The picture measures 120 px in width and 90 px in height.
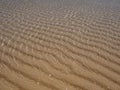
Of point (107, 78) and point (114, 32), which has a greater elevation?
point (114, 32)

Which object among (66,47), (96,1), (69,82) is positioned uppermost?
(96,1)

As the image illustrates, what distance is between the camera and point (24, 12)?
527cm

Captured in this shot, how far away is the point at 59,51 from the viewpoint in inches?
118

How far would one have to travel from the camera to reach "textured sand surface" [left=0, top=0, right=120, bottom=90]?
2359mm

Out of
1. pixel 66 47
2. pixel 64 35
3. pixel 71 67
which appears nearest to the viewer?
pixel 71 67

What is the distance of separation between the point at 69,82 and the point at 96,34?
1.68 m

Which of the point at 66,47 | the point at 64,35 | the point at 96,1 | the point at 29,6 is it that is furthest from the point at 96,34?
the point at 96,1

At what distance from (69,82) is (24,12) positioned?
11.3 ft

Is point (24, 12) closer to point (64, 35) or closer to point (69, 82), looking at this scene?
point (64, 35)

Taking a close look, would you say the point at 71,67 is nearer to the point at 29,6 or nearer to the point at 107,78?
the point at 107,78

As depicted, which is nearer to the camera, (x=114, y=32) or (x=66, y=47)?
(x=66, y=47)

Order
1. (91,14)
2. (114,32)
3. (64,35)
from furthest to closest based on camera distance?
(91,14) → (114,32) → (64,35)

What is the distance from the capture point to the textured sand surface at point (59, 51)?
7.74 ft

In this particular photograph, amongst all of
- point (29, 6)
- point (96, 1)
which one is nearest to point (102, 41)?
point (29, 6)
